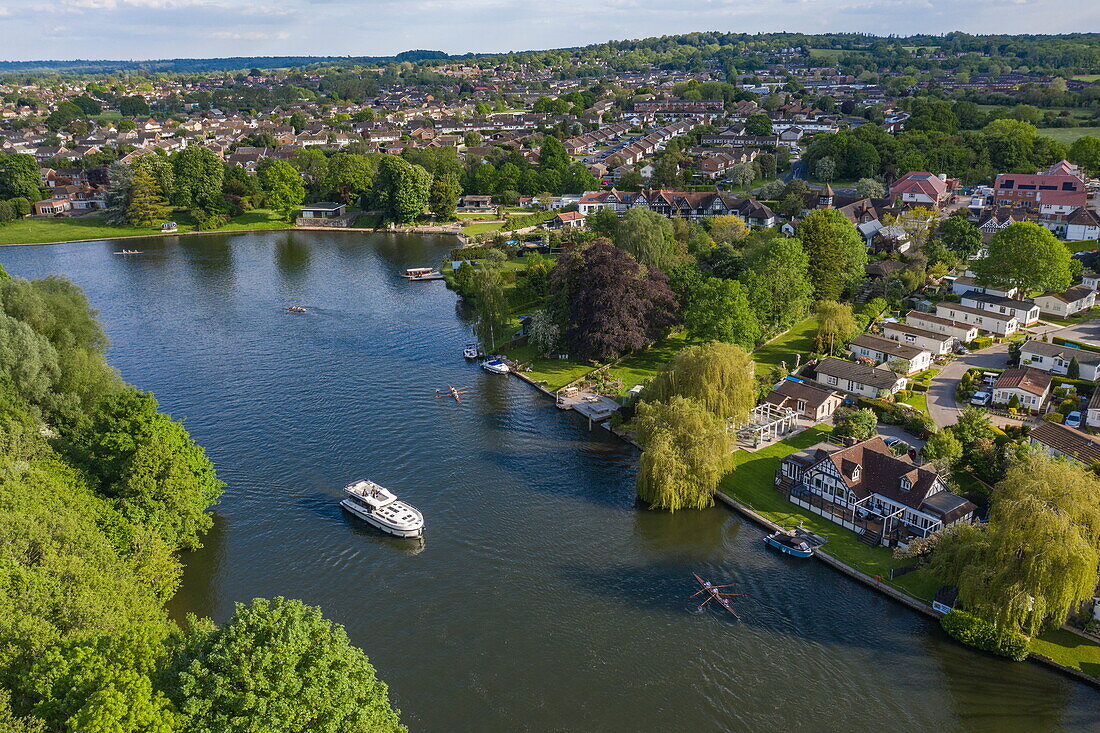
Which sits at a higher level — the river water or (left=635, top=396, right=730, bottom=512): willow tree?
(left=635, top=396, right=730, bottom=512): willow tree

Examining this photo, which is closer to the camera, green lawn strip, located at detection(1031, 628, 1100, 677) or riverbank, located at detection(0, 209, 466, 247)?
green lawn strip, located at detection(1031, 628, 1100, 677)

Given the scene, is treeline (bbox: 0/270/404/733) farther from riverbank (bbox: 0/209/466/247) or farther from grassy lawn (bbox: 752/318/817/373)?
riverbank (bbox: 0/209/466/247)

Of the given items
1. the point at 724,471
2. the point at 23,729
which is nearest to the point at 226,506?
the point at 23,729

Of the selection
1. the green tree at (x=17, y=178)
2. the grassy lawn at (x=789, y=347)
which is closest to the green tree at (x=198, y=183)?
the green tree at (x=17, y=178)

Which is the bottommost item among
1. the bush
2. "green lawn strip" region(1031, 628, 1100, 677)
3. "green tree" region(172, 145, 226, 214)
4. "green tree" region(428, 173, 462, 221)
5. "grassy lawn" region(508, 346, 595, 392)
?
"green lawn strip" region(1031, 628, 1100, 677)

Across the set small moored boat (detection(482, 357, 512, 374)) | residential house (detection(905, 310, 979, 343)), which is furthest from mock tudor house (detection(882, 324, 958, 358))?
small moored boat (detection(482, 357, 512, 374))

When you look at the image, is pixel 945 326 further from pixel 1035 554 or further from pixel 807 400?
pixel 1035 554
